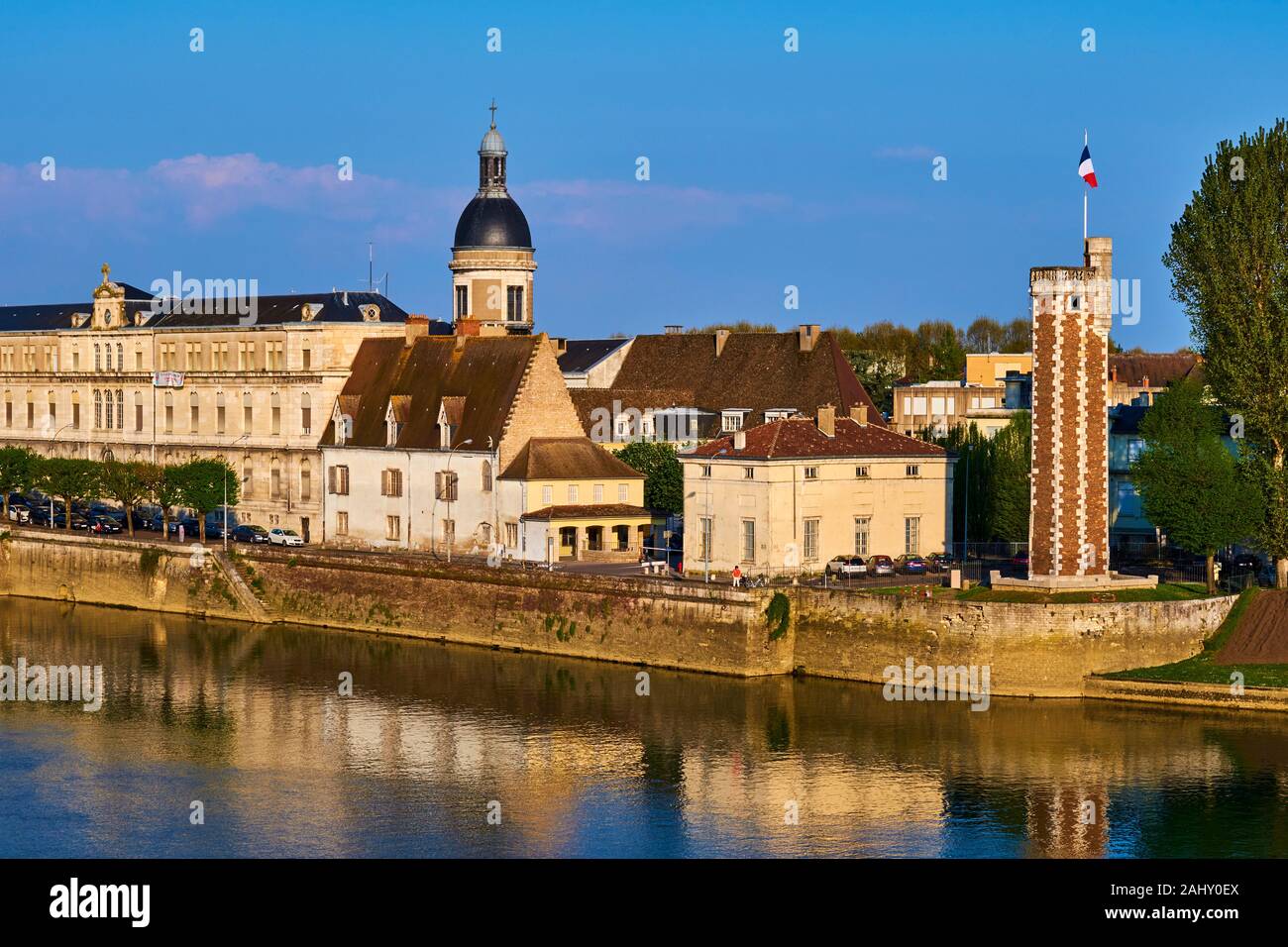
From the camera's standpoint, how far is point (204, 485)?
93.2m

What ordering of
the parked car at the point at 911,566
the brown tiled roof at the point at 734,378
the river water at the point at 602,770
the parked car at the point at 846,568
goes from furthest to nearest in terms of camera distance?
1. the brown tiled roof at the point at 734,378
2. the parked car at the point at 911,566
3. the parked car at the point at 846,568
4. the river water at the point at 602,770

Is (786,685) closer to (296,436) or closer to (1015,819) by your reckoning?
(1015,819)

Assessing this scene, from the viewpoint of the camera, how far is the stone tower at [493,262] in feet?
347

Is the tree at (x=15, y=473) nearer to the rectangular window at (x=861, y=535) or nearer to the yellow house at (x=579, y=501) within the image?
the yellow house at (x=579, y=501)

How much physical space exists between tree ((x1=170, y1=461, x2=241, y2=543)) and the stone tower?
Answer: 15.7 meters

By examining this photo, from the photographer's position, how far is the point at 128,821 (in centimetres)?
5269

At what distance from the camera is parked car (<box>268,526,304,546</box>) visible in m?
91.2

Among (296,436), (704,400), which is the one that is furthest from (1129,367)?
(296,436)

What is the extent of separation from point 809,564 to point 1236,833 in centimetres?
2539

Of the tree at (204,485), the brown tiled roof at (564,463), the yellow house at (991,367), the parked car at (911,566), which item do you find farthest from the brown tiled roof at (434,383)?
the yellow house at (991,367)

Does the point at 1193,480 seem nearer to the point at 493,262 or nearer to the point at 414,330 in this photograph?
the point at 414,330

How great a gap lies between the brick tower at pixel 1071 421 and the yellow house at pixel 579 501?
64.6ft

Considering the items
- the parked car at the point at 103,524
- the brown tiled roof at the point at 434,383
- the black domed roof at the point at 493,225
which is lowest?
the parked car at the point at 103,524

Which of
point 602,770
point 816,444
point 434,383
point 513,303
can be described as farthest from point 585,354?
point 602,770
